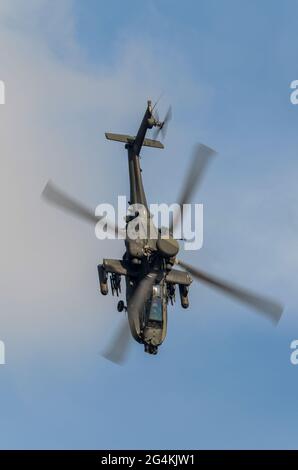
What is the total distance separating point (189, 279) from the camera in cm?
7350

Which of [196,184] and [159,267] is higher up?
[196,184]

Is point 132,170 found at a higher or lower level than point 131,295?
higher

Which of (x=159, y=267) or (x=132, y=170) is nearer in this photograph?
(x=159, y=267)

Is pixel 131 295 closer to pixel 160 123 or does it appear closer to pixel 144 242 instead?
pixel 144 242

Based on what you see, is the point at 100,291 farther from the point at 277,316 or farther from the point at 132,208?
the point at 277,316

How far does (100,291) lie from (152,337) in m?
4.90

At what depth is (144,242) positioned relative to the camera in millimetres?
71625

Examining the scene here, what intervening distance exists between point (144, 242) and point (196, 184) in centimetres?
539

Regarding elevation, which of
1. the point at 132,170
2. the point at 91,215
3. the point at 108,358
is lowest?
the point at 108,358

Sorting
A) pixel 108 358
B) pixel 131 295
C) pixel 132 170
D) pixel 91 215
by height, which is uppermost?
pixel 132 170

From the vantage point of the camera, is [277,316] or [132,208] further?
[132,208]

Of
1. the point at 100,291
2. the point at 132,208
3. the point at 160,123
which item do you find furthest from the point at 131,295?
the point at 160,123

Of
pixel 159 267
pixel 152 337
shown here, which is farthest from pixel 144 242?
pixel 152 337

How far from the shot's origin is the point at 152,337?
69.1 meters
